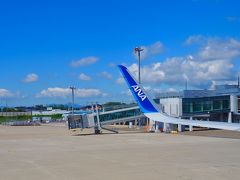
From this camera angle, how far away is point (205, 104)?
299 ft

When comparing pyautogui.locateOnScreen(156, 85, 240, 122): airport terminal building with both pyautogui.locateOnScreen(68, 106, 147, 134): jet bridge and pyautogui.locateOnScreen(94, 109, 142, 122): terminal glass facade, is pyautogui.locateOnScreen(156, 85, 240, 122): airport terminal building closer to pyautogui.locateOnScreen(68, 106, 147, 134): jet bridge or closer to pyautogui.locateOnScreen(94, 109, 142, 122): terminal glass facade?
pyautogui.locateOnScreen(94, 109, 142, 122): terminal glass facade

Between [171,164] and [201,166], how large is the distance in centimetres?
202

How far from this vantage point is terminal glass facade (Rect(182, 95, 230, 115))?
3494 inches

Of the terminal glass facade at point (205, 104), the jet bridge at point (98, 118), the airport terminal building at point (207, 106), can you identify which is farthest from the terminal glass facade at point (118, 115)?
the terminal glass facade at point (205, 104)

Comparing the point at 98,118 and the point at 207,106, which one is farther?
the point at 207,106

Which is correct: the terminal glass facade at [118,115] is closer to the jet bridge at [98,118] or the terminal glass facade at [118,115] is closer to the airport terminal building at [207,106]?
the jet bridge at [98,118]

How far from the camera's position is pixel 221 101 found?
303 ft

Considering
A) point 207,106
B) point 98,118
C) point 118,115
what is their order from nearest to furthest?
point 98,118 → point 118,115 → point 207,106

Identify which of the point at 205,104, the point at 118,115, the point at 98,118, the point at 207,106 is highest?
the point at 205,104

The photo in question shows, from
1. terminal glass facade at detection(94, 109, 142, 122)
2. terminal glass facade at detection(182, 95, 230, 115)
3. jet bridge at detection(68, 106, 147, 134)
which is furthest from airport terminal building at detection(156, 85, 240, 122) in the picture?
jet bridge at detection(68, 106, 147, 134)

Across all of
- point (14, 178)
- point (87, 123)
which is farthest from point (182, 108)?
point (14, 178)

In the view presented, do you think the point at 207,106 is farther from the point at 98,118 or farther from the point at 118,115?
the point at 98,118

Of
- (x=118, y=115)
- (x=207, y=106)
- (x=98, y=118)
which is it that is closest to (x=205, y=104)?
(x=207, y=106)

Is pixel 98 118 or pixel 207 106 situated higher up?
pixel 207 106
